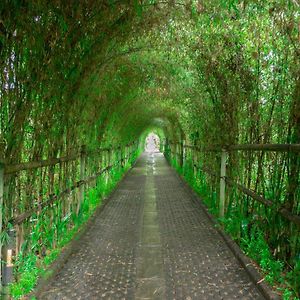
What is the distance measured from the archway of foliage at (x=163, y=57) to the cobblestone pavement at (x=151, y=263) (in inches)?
23.7

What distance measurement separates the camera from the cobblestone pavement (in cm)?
304

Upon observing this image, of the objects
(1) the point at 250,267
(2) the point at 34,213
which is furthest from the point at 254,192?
(2) the point at 34,213

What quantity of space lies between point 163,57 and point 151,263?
3451mm

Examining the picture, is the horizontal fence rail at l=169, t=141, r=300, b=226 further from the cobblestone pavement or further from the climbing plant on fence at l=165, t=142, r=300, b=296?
the cobblestone pavement

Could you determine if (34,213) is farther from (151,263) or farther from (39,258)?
(151,263)

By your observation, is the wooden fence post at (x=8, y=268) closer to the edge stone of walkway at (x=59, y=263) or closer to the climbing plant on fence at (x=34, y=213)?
the climbing plant on fence at (x=34, y=213)

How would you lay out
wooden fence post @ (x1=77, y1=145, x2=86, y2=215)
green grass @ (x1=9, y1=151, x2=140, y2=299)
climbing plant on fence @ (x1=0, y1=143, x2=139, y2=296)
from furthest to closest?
1. wooden fence post @ (x1=77, y1=145, x2=86, y2=215)
2. green grass @ (x1=9, y1=151, x2=140, y2=299)
3. climbing plant on fence @ (x1=0, y1=143, x2=139, y2=296)

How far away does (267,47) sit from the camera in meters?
3.95

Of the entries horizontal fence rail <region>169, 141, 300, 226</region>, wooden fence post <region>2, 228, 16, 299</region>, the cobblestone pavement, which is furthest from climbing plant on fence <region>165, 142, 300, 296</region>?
wooden fence post <region>2, 228, 16, 299</region>

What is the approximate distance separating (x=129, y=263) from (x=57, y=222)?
91cm

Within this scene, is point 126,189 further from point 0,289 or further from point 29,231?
point 0,289

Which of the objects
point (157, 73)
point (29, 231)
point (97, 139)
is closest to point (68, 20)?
point (29, 231)

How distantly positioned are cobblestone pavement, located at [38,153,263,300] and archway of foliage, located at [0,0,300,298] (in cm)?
60

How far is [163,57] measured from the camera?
6.05m
